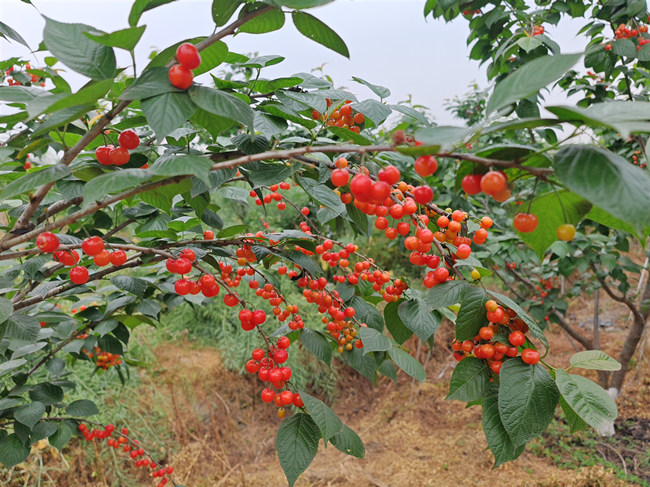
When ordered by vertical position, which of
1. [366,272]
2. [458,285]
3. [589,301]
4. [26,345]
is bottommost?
[589,301]

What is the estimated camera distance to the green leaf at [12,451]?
948 millimetres

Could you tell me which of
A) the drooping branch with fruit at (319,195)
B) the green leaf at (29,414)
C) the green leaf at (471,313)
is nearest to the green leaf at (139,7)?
the drooping branch with fruit at (319,195)

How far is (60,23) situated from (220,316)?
2.72 meters

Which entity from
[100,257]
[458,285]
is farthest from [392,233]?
[100,257]

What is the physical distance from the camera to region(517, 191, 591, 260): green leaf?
0.43m

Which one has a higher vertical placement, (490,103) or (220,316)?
(490,103)

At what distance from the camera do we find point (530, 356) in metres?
0.50

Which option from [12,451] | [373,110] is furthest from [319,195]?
[12,451]

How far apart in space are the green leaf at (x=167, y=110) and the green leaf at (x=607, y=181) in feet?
1.07

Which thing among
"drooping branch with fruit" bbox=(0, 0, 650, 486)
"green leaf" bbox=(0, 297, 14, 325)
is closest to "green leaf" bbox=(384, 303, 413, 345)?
"drooping branch with fruit" bbox=(0, 0, 650, 486)

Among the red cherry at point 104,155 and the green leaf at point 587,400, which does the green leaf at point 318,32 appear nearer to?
the red cherry at point 104,155

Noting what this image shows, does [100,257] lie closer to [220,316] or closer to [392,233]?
[392,233]

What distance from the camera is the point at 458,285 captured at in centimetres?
57

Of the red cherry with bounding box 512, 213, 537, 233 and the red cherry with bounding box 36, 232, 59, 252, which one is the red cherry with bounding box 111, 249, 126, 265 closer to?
the red cherry with bounding box 36, 232, 59, 252
